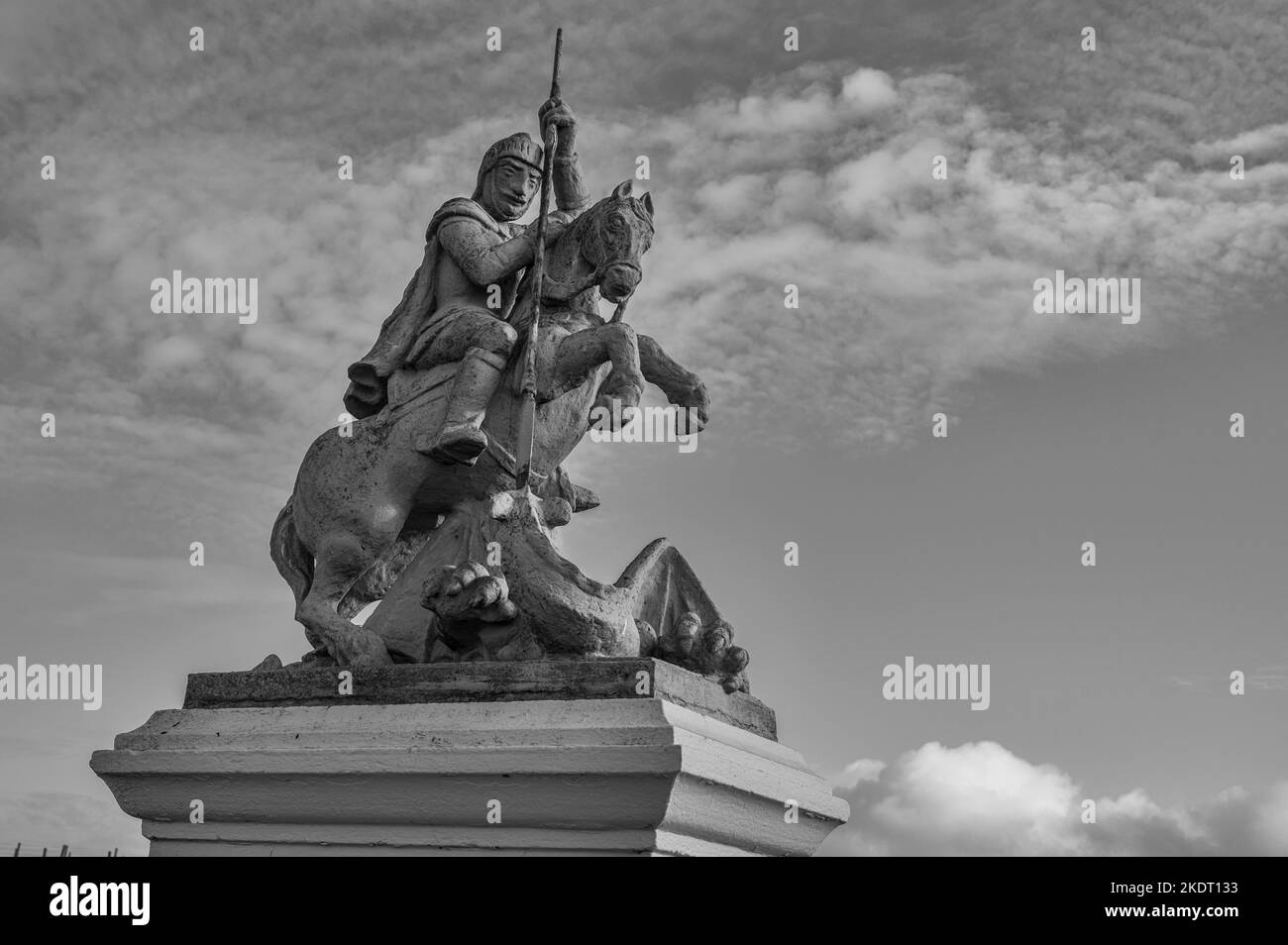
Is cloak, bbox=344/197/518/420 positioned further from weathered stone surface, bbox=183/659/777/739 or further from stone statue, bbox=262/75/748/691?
weathered stone surface, bbox=183/659/777/739

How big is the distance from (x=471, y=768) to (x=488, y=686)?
404 millimetres

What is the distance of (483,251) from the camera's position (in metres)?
6.95

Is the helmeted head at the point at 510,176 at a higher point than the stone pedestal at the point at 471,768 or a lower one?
higher

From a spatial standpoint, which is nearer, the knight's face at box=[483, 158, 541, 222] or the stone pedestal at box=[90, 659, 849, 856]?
the stone pedestal at box=[90, 659, 849, 856]

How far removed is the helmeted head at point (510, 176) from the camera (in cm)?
730

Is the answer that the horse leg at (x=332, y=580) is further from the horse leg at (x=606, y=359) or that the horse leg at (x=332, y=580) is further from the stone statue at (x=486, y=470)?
the horse leg at (x=606, y=359)

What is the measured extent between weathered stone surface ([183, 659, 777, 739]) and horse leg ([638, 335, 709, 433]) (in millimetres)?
1415

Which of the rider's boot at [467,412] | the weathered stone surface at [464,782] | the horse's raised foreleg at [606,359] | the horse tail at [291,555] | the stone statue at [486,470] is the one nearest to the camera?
the weathered stone surface at [464,782]

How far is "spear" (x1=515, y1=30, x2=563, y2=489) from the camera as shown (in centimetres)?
649

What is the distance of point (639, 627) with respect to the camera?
6.29 m
